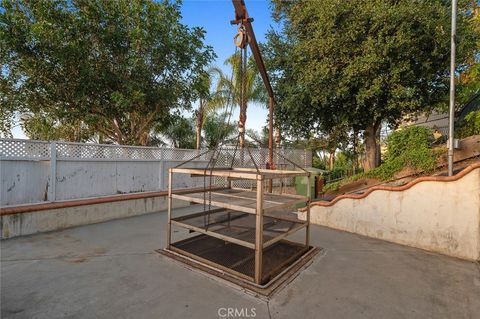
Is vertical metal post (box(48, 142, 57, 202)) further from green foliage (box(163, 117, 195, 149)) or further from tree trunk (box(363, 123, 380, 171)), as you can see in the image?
green foliage (box(163, 117, 195, 149))

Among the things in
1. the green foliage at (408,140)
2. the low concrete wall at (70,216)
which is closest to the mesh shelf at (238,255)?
the low concrete wall at (70,216)

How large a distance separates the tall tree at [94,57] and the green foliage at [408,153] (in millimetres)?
6691

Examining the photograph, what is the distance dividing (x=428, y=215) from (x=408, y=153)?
12.4 ft

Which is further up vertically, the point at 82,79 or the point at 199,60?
the point at 199,60

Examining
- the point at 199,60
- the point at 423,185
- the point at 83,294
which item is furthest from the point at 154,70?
the point at 423,185

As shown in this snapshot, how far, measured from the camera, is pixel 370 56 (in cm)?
689

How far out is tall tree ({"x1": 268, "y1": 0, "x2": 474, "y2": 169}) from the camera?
690 centimetres

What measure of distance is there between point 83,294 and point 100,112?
652 cm

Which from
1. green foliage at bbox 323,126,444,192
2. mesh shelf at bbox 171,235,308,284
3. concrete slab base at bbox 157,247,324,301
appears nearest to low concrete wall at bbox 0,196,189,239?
concrete slab base at bbox 157,247,324,301

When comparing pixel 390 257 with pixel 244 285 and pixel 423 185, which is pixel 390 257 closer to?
pixel 423 185

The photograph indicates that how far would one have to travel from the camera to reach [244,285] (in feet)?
8.83

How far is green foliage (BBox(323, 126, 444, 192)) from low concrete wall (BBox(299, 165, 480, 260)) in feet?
10.3

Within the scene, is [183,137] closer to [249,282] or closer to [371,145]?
[371,145]

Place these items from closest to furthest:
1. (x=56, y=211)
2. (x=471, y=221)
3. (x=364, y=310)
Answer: (x=364, y=310)
(x=471, y=221)
(x=56, y=211)
